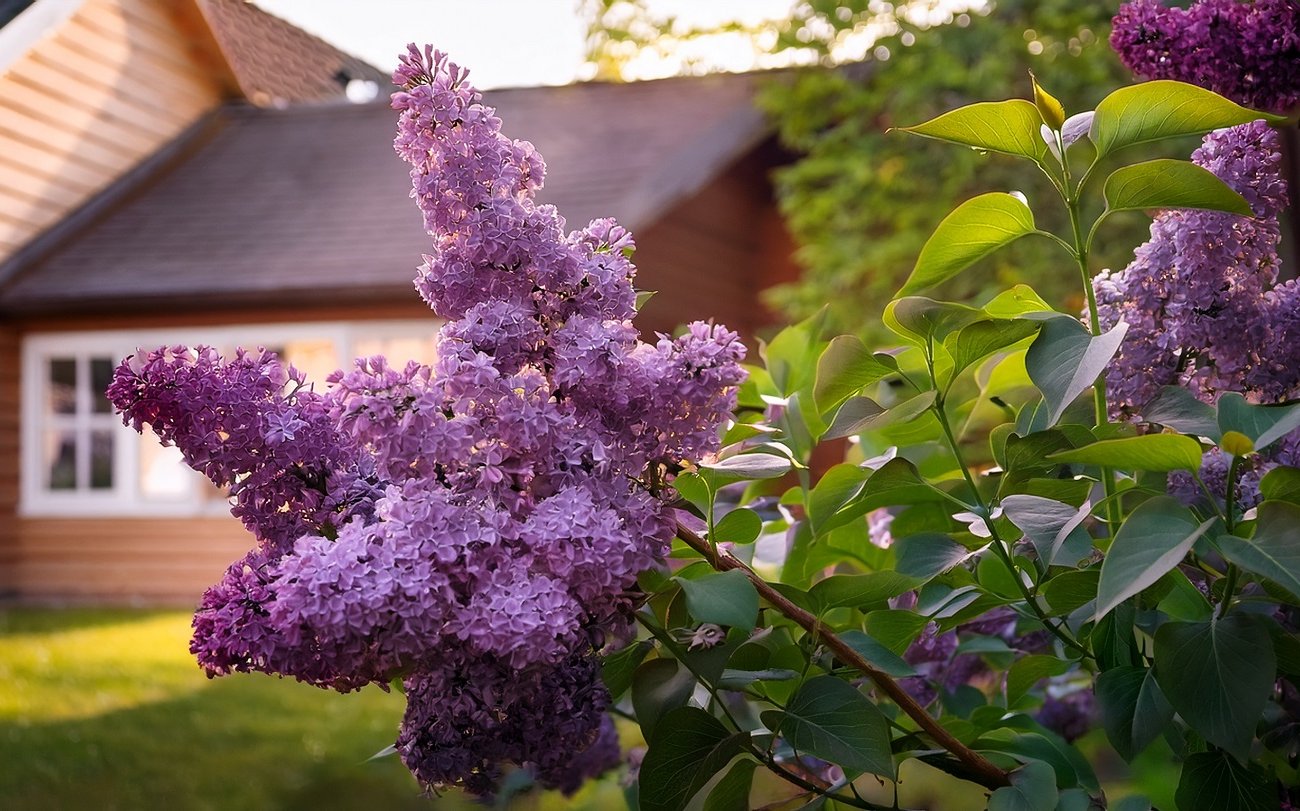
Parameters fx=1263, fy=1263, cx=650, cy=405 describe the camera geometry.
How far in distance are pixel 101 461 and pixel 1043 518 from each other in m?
9.97

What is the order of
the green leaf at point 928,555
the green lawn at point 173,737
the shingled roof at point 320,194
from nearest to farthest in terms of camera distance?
the green leaf at point 928,555, the green lawn at point 173,737, the shingled roof at point 320,194

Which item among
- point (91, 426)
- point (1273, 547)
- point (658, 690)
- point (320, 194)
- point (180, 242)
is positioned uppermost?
point (320, 194)

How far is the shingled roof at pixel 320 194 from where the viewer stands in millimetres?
8586

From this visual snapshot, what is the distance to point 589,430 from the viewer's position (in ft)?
2.23

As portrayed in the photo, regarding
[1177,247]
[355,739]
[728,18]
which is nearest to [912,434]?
[1177,247]

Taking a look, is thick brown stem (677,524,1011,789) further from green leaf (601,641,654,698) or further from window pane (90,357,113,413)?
window pane (90,357,113,413)

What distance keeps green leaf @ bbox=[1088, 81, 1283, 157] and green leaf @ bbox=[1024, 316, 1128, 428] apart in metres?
0.11

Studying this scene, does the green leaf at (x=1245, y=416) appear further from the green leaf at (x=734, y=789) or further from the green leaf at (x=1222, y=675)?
the green leaf at (x=734, y=789)

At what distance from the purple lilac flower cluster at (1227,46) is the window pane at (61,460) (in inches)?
391

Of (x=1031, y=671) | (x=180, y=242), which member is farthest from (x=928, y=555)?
(x=180, y=242)

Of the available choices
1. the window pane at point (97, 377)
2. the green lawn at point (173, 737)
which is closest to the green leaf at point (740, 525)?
the green lawn at point (173, 737)

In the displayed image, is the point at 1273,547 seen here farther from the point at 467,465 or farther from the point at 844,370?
the point at 467,465

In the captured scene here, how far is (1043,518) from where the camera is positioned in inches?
28.8

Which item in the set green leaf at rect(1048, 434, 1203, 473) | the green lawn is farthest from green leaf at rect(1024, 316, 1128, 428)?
the green lawn
